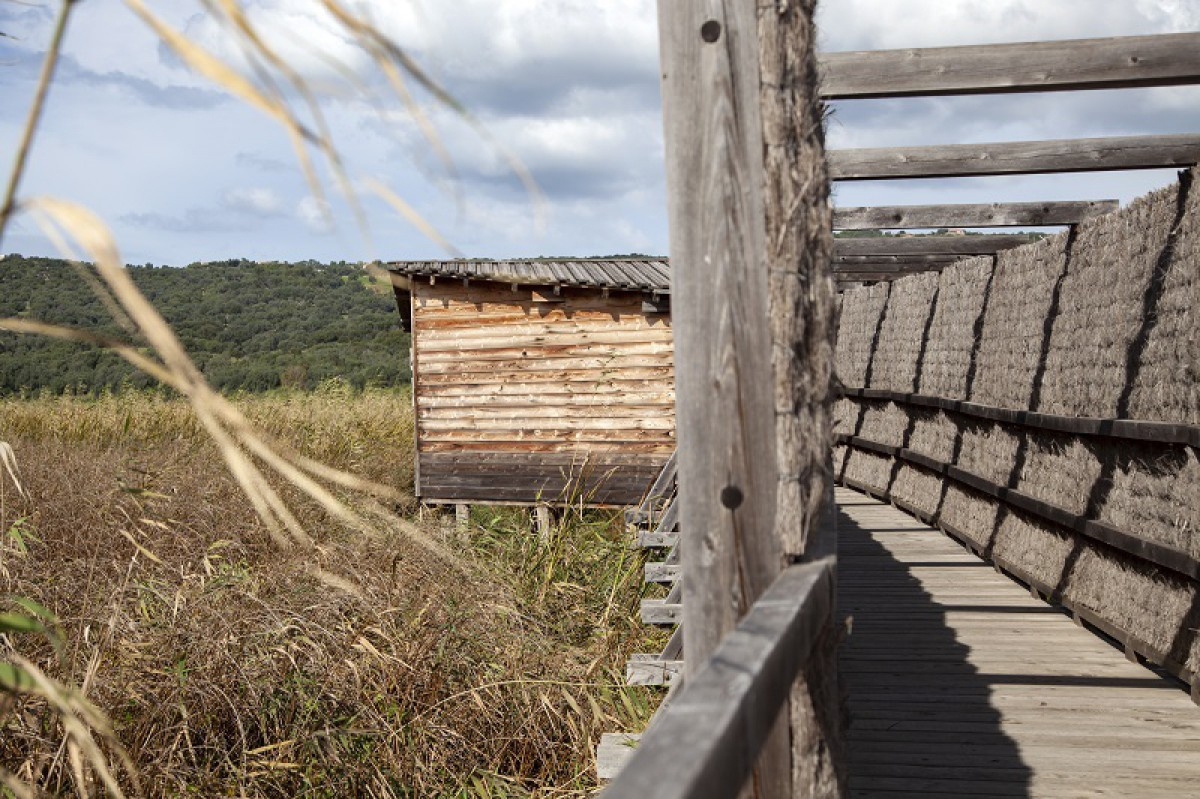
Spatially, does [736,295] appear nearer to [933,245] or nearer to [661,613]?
[661,613]

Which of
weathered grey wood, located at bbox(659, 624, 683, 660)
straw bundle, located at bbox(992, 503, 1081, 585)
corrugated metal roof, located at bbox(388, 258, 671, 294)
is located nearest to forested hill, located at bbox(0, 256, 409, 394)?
corrugated metal roof, located at bbox(388, 258, 671, 294)

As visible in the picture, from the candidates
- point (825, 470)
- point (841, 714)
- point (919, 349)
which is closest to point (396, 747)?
point (841, 714)

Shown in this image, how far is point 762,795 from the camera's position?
2.46 metres

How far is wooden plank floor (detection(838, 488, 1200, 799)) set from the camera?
415 cm

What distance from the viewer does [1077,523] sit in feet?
21.9

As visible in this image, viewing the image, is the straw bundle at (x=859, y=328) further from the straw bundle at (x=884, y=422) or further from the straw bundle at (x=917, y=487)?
the straw bundle at (x=917, y=487)

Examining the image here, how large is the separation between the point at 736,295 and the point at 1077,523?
17.2 feet

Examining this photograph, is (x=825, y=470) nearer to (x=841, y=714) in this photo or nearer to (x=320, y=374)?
(x=841, y=714)

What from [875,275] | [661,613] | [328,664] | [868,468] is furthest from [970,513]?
[328,664]

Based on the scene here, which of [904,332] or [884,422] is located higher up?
[904,332]

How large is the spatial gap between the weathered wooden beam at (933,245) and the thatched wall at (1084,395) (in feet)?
1.10

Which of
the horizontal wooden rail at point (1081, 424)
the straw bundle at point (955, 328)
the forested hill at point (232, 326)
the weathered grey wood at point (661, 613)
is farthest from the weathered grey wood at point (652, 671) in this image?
the forested hill at point (232, 326)

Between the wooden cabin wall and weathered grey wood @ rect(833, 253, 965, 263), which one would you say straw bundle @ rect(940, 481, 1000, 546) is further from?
the wooden cabin wall

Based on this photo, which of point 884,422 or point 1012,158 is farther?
point 884,422
